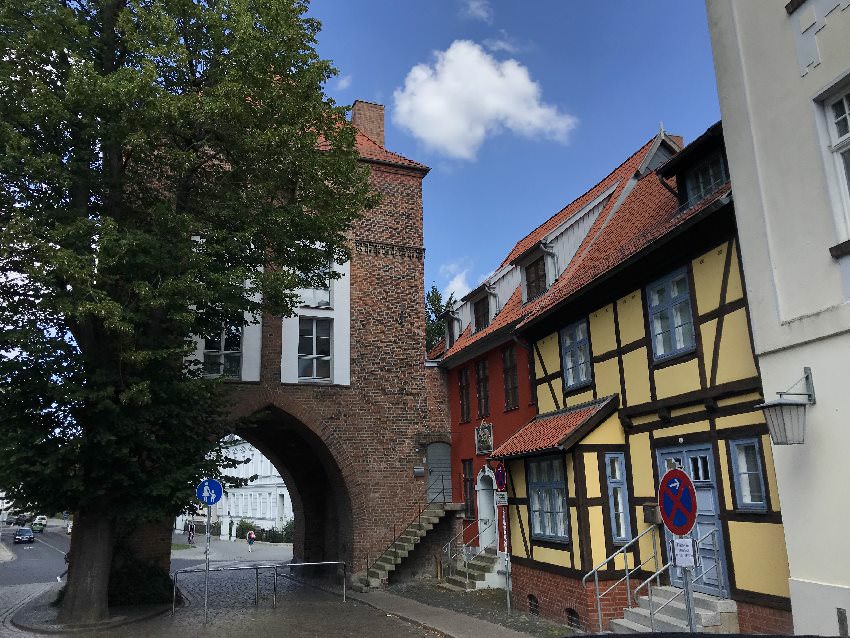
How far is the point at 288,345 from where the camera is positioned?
732 inches

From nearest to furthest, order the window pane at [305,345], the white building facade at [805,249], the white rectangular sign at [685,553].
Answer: the white rectangular sign at [685,553]
the white building facade at [805,249]
the window pane at [305,345]

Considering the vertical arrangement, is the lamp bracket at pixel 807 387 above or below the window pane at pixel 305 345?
below

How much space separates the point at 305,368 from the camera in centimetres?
1889

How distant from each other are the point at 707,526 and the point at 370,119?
57.6 ft

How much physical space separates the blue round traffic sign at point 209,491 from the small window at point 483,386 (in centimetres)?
748

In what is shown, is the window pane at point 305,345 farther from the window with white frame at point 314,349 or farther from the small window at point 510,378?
the small window at point 510,378

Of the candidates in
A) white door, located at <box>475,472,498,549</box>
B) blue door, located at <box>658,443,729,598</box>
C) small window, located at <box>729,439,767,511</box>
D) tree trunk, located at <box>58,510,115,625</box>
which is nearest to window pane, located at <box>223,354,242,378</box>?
tree trunk, located at <box>58,510,115,625</box>

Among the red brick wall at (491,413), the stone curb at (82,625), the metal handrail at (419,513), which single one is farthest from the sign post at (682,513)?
the metal handrail at (419,513)

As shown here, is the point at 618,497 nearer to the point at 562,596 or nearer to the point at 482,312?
the point at 562,596

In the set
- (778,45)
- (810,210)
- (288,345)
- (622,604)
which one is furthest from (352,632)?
(778,45)

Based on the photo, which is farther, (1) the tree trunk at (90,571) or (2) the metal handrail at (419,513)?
(2) the metal handrail at (419,513)

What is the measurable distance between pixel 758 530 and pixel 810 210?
159 inches

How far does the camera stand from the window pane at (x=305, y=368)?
1878 centimetres

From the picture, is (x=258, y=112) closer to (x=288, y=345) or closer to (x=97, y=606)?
(x=288, y=345)
